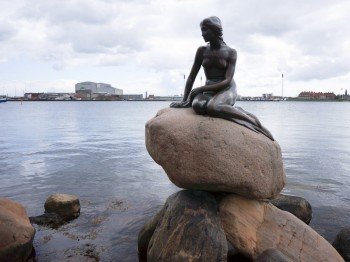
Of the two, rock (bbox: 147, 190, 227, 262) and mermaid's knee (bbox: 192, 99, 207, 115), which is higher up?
mermaid's knee (bbox: 192, 99, 207, 115)

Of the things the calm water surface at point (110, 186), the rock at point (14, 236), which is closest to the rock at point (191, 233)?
the calm water surface at point (110, 186)

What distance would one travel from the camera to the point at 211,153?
7.50 metres

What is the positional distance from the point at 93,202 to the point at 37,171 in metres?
6.78

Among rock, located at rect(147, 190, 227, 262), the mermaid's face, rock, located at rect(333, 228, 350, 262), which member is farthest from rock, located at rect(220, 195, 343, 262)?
the mermaid's face

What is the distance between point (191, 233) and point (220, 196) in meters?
1.09

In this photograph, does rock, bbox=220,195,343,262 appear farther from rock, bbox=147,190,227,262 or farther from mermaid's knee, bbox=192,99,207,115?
mermaid's knee, bbox=192,99,207,115

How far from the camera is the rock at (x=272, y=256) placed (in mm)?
7223

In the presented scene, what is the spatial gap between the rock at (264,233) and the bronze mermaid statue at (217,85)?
1.63 metres

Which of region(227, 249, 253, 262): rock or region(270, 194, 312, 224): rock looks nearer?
region(227, 249, 253, 262): rock

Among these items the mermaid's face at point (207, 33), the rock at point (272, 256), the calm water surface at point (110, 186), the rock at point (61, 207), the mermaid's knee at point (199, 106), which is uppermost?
the mermaid's face at point (207, 33)

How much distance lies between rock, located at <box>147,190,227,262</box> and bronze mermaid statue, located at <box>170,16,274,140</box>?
1720 millimetres

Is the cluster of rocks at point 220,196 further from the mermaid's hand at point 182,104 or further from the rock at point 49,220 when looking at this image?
the rock at point 49,220

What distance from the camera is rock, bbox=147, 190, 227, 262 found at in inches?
298

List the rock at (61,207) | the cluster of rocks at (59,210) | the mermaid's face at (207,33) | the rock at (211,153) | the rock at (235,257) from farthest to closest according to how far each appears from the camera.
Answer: the rock at (61,207)
the cluster of rocks at (59,210)
the mermaid's face at (207,33)
the rock at (235,257)
the rock at (211,153)
